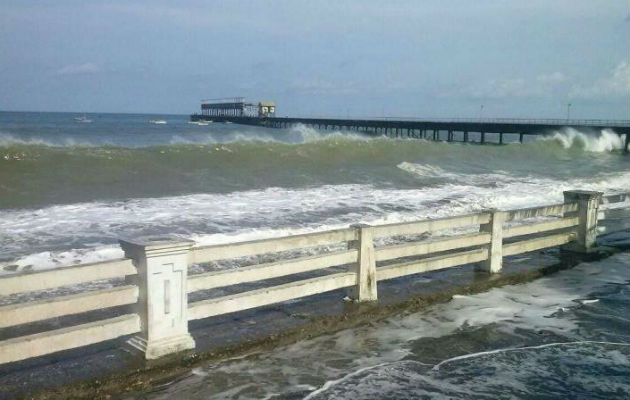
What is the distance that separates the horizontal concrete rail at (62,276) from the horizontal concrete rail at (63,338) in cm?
36

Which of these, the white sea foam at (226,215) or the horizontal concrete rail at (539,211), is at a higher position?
the horizontal concrete rail at (539,211)

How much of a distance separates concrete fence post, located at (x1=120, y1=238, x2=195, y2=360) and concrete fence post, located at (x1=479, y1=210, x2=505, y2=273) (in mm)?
4690

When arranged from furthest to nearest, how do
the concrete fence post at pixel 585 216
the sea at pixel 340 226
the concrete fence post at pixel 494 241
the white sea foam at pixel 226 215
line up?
the white sea foam at pixel 226 215, the concrete fence post at pixel 585 216, the concrete fence post at pixel 494 241, the sea at pixel 340 226

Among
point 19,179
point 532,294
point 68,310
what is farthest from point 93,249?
point 19,179

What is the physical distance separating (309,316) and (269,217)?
691 cm

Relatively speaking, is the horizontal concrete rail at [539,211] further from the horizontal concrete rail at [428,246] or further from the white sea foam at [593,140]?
the white sea foam at [593,140]

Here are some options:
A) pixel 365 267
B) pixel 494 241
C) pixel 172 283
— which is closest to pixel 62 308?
pixel 172 283

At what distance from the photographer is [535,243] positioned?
9070 mm

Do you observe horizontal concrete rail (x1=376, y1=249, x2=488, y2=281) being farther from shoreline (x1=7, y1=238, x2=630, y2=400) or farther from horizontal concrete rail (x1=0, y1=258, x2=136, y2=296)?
horizontal concrete rail (x1=0, y1=258, x2=136, y2=296)

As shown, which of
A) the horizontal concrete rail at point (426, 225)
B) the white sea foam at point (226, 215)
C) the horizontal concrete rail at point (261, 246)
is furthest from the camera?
the white sea foam at point (226, 215)

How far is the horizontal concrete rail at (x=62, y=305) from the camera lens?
13.8 feet

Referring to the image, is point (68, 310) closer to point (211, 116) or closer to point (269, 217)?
point (269, 217)

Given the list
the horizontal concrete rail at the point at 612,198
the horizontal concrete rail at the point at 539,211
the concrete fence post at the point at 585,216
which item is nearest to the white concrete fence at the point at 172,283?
the horizontal concrete rail at the point at 539,211

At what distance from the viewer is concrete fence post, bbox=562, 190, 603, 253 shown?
9.69m
